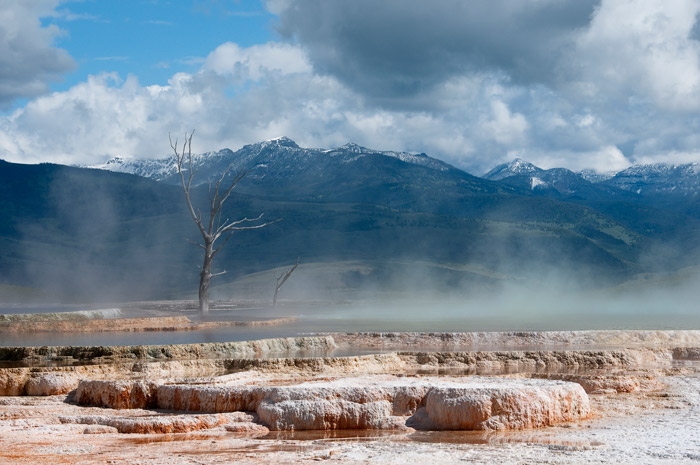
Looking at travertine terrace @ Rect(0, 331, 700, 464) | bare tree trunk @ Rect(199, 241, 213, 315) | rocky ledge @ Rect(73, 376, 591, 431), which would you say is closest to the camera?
travertine terrace @ Rect(0, 331, 700, 464)

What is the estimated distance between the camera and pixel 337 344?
20000 millimetres

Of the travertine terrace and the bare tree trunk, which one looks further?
the bare tree trunk

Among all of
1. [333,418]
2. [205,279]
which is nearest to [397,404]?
[333,418]

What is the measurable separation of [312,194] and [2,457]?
170383 mm

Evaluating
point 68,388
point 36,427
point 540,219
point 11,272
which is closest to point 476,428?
point 36,427

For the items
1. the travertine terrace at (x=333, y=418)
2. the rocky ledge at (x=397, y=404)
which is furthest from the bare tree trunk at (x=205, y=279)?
the rocky ledge at (x=397, y=404)

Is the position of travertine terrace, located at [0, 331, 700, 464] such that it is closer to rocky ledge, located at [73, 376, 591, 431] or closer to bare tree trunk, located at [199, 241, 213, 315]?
rocky ledge, located at [73, 376, 591, 431]

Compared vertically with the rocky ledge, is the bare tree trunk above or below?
above

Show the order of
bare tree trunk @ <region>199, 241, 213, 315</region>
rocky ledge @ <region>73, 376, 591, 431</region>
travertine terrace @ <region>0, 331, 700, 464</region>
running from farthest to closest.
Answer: bare tree trunk @ <region>199, 241, 213, 315</region> < rocky ledge @ <region>73, 376, 591, 431</region> < travertine terrace @ <region>0, 331, 700, 464</region>

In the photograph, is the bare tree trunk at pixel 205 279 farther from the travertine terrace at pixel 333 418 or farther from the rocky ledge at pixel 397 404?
the rocky ledge at pixel 397 404

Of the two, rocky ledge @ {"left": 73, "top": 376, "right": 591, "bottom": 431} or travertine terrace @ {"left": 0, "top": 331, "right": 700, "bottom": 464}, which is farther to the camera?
rocky ledge @ {"left": 73, "top": 376, "right": 591, "bottom": 431}

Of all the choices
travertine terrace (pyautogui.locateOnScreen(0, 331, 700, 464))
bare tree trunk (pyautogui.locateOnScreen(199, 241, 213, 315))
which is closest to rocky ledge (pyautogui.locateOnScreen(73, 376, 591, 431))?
travertine terrace (pyautogui.locateOnScreen(0, 331, 700, 464))

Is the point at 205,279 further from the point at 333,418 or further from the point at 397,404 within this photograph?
the point at 333,418

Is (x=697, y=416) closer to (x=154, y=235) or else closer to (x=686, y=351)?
(x=686, y=351)
